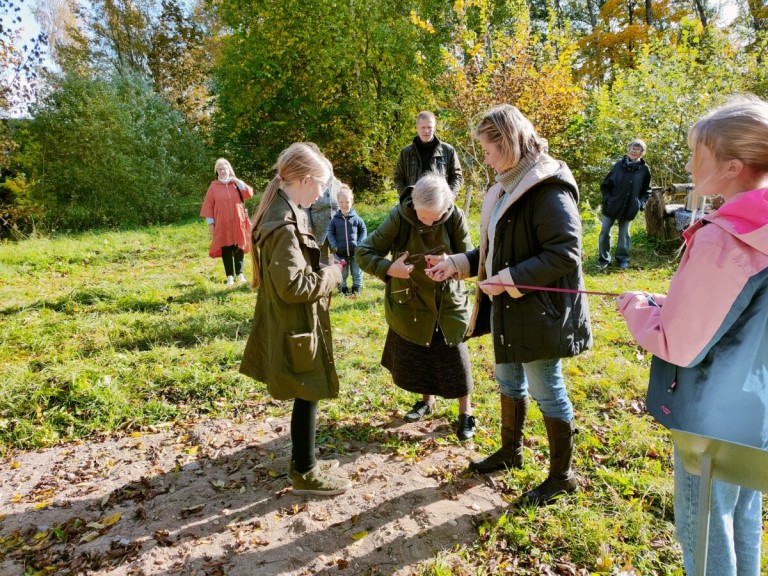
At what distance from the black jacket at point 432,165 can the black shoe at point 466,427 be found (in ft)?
12.8

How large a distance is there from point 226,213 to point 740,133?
7.24 meters

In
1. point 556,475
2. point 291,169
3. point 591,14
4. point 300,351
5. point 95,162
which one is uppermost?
point 591,14

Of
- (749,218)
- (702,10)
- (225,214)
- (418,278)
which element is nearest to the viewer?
(749,218)

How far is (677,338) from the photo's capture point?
5.48ft

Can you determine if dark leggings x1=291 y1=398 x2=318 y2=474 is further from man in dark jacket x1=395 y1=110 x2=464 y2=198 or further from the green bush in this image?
the green bush

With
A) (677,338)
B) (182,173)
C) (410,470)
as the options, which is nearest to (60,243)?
(182,173)

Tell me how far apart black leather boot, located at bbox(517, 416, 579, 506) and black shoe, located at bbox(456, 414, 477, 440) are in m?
0.78

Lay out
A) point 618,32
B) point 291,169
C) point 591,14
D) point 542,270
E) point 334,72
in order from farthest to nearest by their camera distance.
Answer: point 591,14 < point 618,32 < point 334,72 < point 291,169 < point 542,270

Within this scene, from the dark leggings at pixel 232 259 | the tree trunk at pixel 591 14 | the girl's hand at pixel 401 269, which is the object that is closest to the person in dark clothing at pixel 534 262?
the girl's hand at pixel 401 269

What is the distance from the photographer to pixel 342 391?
4.66 metres

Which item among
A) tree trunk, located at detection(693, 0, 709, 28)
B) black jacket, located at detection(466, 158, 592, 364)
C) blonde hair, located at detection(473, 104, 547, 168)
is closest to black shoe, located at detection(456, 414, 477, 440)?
black jacket, located at detection(466, 158, 592, 364)

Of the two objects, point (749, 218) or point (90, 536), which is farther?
point (90, 536)

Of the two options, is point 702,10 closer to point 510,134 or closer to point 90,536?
point 510,134

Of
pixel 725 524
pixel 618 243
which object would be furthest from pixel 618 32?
pixel 725 524
